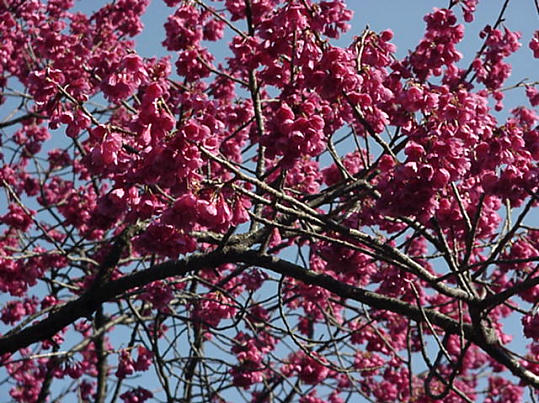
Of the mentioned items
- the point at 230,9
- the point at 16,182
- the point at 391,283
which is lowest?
the point at 391,283

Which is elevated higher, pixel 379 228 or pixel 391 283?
pixel 379 228

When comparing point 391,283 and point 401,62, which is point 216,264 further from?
point 401,62

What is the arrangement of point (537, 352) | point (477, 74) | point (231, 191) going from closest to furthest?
point (231, 191) < point (537, 352) < point (477, 74)

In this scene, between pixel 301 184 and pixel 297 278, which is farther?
pixel 301 184

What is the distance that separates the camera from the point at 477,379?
11539 millimetres

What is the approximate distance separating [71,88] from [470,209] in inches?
112

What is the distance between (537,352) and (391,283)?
4.27 ft

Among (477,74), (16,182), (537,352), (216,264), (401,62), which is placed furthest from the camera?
(16,182)

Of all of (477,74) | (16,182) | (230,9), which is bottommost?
(477,74)

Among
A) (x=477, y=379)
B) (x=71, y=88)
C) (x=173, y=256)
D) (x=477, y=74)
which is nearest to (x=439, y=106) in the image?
(x=173, y=256)

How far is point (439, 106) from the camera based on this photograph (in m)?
3.79

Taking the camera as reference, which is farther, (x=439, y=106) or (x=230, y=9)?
(x=230, y=9)

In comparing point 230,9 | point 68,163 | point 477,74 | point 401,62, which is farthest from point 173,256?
point 68,163

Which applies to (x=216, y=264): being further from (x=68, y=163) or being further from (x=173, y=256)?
(x=68, y=163)
